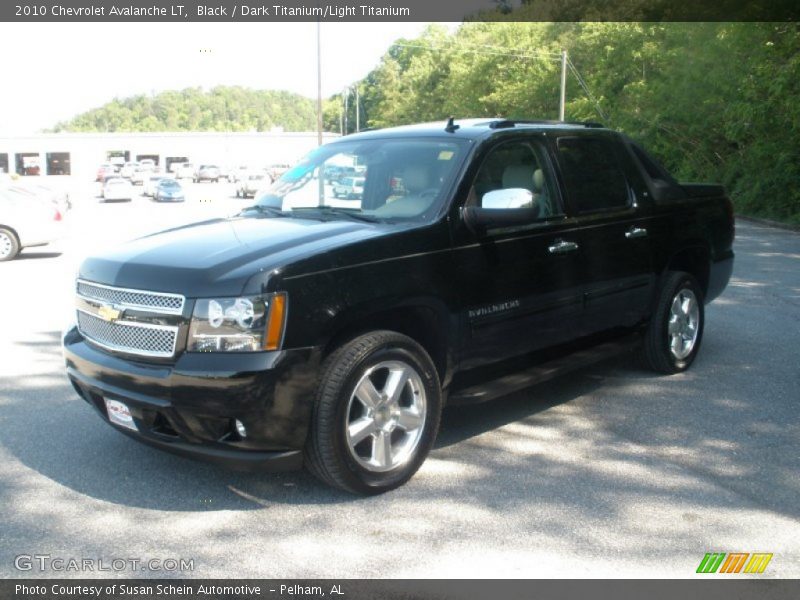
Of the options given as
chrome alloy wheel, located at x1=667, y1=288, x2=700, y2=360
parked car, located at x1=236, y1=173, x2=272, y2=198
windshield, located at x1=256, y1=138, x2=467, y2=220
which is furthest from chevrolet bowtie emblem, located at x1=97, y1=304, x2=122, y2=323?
parked car, located at x1=236, y1=173, x2=272, y2=198

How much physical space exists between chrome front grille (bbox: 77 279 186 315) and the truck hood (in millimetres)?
34

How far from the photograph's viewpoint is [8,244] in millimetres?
16000

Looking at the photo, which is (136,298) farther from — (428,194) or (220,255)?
(428,194)

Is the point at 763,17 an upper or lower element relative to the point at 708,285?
upper

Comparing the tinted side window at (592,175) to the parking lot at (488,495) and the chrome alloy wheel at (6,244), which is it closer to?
the parking lot at (488,495)

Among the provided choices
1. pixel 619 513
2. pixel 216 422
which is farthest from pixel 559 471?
pixel 216 422

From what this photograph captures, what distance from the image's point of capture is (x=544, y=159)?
5.48 m

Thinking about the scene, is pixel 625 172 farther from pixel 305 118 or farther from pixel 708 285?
pixel 305 118

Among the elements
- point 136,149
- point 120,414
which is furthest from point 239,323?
point 136,149

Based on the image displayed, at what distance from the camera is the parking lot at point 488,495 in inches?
147

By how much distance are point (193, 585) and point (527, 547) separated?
1.47 metres

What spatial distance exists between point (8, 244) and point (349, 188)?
12850 mm

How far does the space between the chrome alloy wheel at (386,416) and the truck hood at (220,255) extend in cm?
70

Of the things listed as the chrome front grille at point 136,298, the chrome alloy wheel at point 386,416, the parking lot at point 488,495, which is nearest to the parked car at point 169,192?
the parking lot at point 488,495
